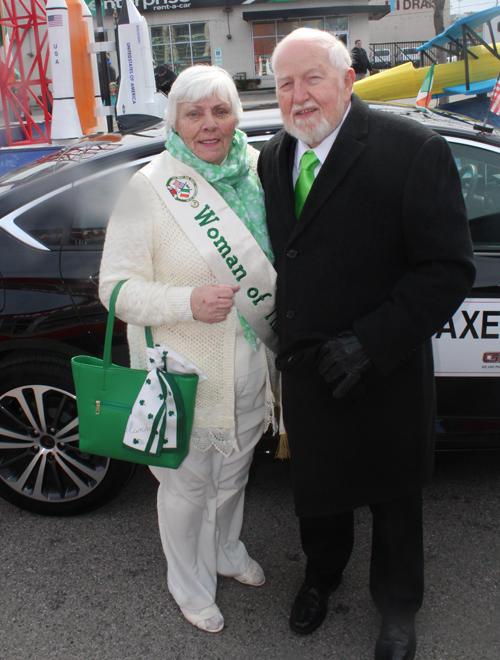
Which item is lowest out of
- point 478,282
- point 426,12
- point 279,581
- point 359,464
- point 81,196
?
point 279,581

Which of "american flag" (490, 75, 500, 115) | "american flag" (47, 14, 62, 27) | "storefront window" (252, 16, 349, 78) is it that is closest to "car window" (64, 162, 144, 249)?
"american flag" (490, 75, 500, 115)

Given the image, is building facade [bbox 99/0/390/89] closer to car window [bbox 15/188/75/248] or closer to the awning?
the awning

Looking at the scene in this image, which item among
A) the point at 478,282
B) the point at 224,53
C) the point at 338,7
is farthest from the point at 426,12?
the point at 478,282

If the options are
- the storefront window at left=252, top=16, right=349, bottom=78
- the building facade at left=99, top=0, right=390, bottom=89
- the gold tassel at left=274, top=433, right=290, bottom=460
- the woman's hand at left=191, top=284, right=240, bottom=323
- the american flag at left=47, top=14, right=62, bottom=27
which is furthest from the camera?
the storefront window at left=252, top=16, right=349, bottom=78

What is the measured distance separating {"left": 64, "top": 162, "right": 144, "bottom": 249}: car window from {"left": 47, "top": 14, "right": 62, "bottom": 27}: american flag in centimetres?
520

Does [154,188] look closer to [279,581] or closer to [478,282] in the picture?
[478,282]

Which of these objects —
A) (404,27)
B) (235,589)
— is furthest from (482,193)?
(404,27)

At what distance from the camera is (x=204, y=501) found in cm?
213

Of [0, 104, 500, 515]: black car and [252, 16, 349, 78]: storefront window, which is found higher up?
[252, 16, 349, 78]: storefront window

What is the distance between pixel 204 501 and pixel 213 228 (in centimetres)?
93

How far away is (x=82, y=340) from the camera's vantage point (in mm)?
2518

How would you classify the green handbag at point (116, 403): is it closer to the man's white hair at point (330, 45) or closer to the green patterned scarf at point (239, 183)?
the green patterned scarf at point (239, 183)

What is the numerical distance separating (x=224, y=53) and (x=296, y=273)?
1054 inches

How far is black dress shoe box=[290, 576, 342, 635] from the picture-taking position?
2066mm
